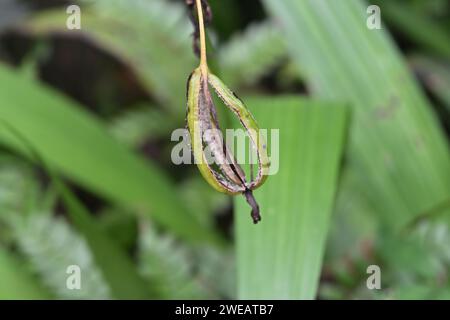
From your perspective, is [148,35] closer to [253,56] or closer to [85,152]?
[253,56]

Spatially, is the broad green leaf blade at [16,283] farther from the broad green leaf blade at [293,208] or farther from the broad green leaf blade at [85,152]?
the broad green leaf blade at [293,208]

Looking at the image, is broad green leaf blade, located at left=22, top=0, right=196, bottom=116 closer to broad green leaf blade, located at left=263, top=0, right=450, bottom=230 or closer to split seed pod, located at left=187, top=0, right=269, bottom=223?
broad green leaf blade, located at left=263, top=0, right=450, bottom=230

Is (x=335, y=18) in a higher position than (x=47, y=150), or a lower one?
higher

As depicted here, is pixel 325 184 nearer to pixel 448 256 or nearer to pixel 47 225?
pixel 448 256

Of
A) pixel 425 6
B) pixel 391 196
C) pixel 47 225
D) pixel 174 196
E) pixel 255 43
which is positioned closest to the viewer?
pixel 47 225

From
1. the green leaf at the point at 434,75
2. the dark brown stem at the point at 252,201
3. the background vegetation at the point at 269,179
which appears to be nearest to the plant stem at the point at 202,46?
the dark brown stem at the point at 252,201
